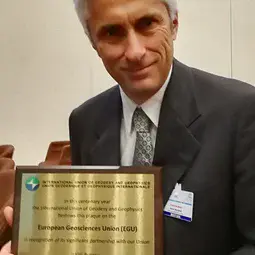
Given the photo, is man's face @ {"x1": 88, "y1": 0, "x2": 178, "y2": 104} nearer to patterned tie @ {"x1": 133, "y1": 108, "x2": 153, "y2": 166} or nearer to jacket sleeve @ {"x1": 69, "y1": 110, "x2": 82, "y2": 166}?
patterned tie @ {"x1": 133, "y1": 108, "x2": 153, "y2": 166}

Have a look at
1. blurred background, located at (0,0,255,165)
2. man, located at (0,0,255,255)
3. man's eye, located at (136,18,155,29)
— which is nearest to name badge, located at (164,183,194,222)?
man, located at (0,0,255,255)

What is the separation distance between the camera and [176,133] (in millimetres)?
1107

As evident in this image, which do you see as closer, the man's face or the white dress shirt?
the man's face

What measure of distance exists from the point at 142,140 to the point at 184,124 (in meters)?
0.12

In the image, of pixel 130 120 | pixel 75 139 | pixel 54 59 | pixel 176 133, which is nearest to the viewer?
pixel 176 133

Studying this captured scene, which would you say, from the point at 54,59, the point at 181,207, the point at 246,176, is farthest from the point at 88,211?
the point at 54,59

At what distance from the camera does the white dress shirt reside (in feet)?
3.79

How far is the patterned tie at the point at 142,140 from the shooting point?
114 cm

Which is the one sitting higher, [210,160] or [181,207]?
[210,160]

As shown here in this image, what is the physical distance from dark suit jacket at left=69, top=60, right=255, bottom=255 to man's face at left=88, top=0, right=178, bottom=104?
11 cm

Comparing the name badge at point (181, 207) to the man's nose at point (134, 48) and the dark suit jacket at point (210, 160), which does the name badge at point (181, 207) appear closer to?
the dark suit jacket at point (210, 160)

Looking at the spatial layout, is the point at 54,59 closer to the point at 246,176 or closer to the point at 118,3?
the point at 118,3

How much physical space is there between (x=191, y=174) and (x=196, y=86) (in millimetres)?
237

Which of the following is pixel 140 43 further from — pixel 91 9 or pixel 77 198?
pixel 77 198
